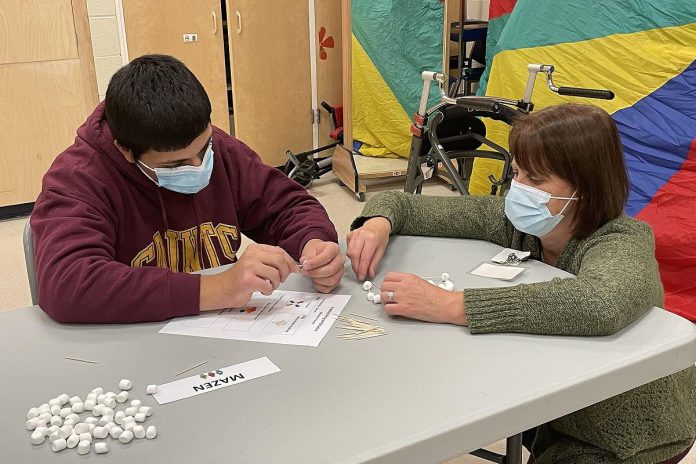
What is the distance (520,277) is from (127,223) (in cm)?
83

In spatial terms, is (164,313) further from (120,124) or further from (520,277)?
(520,277)

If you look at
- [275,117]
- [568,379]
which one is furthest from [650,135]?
[275,117]

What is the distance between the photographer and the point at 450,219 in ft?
4.96

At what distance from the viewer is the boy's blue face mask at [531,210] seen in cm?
136

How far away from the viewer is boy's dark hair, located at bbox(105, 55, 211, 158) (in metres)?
1.29

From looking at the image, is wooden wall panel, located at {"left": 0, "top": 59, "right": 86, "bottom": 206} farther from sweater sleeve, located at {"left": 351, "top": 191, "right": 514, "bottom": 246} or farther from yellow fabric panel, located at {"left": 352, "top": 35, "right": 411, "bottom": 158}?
sweater sleeve, located at {"left": 351, "top": 191, "right": 514, "bottom": 246}

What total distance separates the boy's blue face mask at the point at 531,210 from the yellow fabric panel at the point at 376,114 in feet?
10.3

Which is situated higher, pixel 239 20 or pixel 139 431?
pixel 239 20

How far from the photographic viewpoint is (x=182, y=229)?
151 cm

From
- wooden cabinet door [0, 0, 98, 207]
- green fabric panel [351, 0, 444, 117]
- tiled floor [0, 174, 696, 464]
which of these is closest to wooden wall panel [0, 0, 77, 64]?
wooden cabinet door [0, 0, 98, 207]

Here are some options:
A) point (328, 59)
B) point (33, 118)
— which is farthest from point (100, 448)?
point (328, 59)

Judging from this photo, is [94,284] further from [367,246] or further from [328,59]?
[328,59]

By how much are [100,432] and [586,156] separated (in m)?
1.00

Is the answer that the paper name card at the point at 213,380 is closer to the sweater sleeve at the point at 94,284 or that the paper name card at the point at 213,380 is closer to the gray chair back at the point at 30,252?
the sweater sleeve at the point at 94,284
